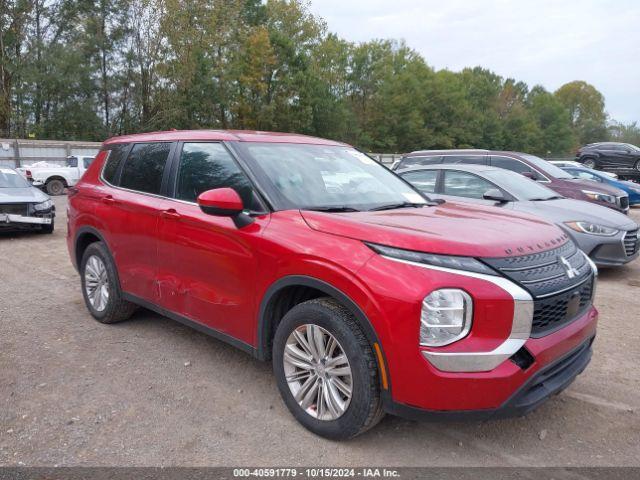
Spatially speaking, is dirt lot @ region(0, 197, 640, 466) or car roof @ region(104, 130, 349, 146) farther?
car roof @ region(104, 130, 349, 146)

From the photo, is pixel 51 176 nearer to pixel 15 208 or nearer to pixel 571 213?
pixel 15 208

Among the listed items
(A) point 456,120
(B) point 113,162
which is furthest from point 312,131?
(B) point 113,162

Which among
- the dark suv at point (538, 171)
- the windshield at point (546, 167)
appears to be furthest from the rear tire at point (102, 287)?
the windshield at point (546, 167)

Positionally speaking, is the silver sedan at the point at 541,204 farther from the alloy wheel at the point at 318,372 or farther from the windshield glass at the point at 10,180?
the windshield glass at the point at 10,180

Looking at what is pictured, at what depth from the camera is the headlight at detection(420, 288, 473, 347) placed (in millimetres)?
2457

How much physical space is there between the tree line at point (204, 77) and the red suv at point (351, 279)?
38.8m

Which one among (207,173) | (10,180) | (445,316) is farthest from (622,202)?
(10,180)

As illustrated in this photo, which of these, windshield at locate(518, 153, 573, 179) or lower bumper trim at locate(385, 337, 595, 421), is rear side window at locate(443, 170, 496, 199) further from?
lower bumper trim at locate(385, 337, 595, 421)

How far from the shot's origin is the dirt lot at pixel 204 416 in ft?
9.18

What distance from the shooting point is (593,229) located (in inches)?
262

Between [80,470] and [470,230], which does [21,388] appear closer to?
[80,470]

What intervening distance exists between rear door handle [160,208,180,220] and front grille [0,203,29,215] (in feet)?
23.9

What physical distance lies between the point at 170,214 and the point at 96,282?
1577mm

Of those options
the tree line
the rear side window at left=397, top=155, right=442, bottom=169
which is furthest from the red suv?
the tree line
